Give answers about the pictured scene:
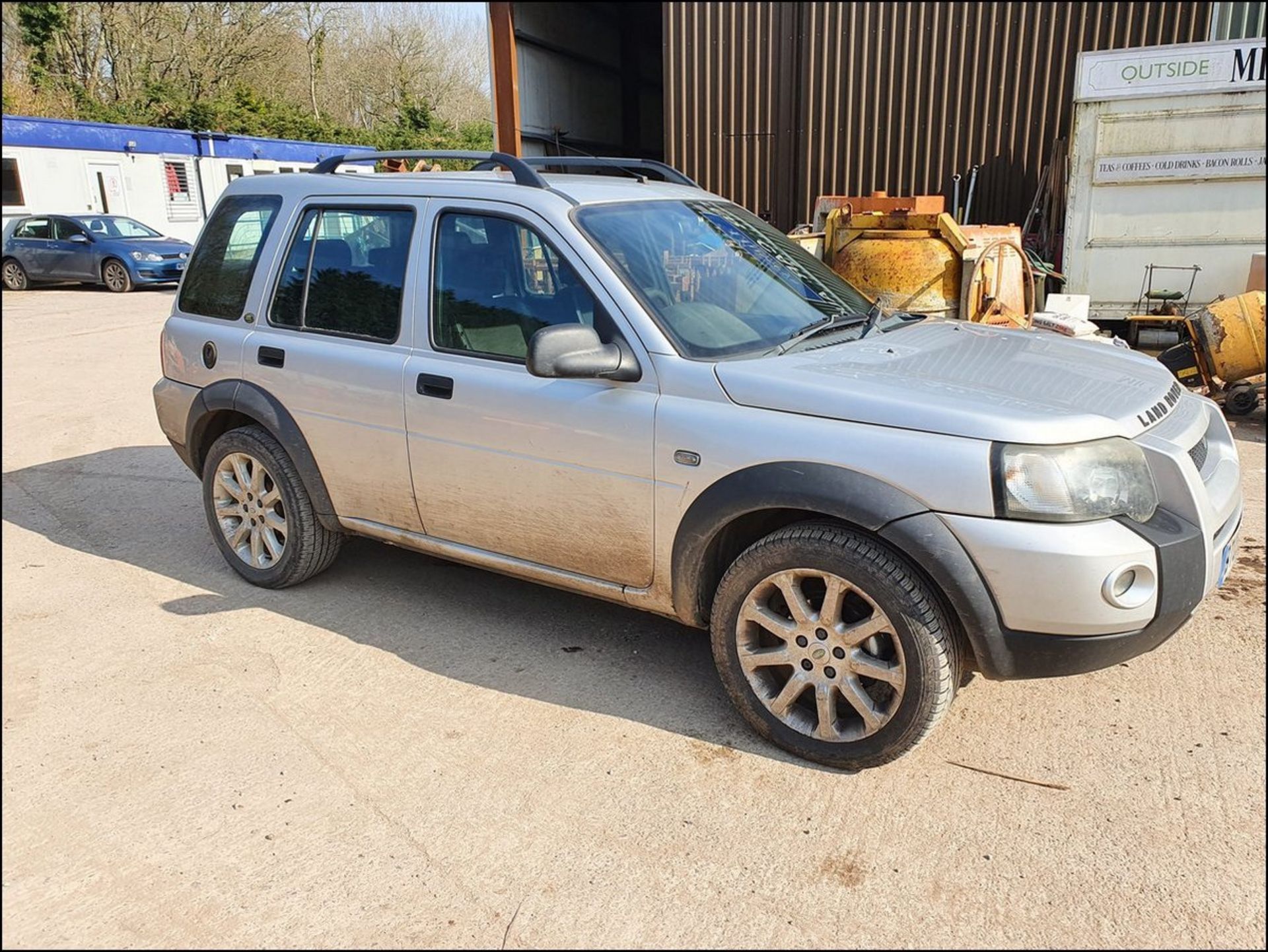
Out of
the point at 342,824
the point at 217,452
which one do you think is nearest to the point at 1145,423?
the point at 342,824

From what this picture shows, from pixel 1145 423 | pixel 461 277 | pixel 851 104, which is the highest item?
pixel 851 104

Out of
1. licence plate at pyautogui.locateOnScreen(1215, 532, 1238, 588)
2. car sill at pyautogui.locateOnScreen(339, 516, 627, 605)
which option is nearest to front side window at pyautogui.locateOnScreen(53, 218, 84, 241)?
car sill at pyautogui.locateOnScreen(339, 516, 627, 605)

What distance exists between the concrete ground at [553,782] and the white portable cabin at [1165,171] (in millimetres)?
6123

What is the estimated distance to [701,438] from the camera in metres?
3.16

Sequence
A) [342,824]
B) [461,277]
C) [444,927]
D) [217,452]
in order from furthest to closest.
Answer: [217,452]
[461,277]
[342,824]
[444,927]

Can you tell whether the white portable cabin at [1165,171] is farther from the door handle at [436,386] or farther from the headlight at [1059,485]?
the door handle at [436,386]

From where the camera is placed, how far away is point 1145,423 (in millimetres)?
3031

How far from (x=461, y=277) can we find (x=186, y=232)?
2440 centimetres

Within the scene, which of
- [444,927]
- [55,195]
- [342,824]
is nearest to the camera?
[444,927]

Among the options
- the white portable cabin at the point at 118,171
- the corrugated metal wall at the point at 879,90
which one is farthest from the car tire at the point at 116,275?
the corrugated metal wall at the point at 879,90

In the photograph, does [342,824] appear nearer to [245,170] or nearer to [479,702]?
[479,702]

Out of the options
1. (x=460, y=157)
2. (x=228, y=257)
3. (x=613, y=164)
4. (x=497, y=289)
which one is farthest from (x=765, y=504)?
(x=228, y=257)

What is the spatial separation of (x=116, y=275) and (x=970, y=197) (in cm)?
1628

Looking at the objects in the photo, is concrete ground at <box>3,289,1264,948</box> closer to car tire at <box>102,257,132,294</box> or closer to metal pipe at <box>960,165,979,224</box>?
metal pipe at <box>960,165,979,224</box>
